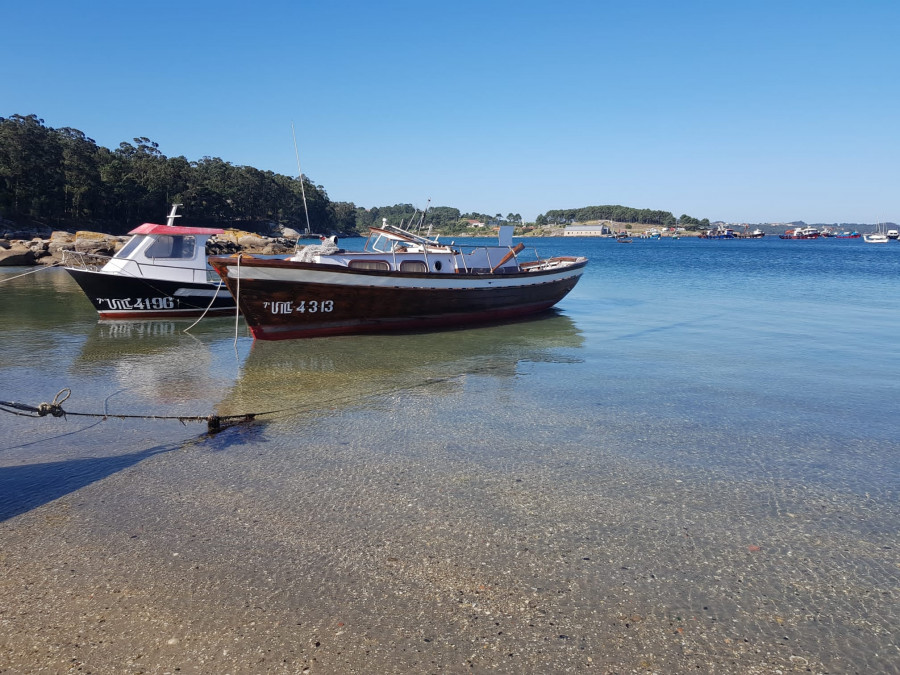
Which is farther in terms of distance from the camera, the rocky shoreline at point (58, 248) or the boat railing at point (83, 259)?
the rocky shoreline at point (58, 248)


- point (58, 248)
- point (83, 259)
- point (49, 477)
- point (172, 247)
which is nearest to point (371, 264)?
point (172, 247)

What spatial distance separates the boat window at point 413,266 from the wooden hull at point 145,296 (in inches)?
215

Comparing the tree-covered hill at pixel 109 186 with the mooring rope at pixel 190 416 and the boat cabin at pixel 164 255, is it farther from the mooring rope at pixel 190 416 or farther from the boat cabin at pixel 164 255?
the mooring rope at pixel 190 416

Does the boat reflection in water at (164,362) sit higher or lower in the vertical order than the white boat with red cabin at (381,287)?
lower

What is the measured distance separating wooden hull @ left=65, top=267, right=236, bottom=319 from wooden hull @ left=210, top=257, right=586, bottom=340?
4.00 meters

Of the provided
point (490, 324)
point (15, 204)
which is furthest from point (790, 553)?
point (15, 204)

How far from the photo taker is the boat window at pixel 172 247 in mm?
17875

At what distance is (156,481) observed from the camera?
5.85 meters

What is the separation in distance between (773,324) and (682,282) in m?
19.8

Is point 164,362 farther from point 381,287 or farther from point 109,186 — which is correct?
point 109,186

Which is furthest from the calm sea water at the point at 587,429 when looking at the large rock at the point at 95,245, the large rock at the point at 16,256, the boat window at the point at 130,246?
the large rock at the point at 16,256

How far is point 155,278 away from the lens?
17.6 m

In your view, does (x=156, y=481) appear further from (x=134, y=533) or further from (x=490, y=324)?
(x=490, y=324)

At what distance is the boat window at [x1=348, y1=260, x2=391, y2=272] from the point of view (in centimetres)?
1587
